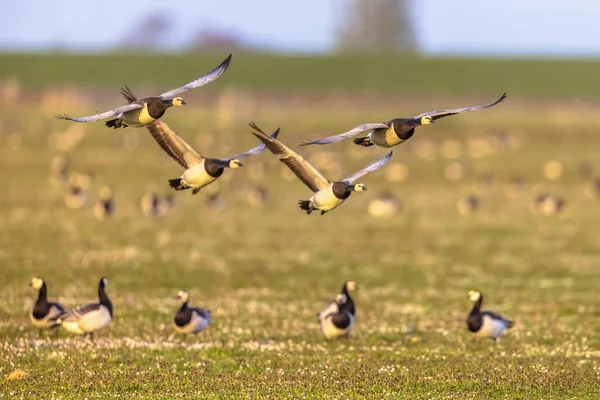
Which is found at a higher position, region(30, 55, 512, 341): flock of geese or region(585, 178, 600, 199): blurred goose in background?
region(585, 178, 600, 199): blurred goose in background

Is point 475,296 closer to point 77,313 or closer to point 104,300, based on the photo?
point 104,300

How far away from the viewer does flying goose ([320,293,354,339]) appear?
1973 centimetres

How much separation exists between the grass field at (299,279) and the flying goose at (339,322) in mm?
475

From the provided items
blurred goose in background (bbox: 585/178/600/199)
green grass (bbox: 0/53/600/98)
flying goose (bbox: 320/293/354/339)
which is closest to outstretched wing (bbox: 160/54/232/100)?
flying goose (bbox: 320/293/354/339)

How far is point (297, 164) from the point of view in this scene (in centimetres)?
1648

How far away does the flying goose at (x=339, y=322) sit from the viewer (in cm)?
1973

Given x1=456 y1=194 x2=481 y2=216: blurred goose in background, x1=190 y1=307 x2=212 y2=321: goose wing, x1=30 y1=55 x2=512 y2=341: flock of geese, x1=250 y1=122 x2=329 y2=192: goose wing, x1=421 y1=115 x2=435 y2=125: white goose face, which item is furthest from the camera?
x1=456 y1=194 x2=481 y2=216: blurred goose in background

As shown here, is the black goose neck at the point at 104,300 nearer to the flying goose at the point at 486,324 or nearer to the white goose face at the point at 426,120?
the flying goose at the point at 486,324

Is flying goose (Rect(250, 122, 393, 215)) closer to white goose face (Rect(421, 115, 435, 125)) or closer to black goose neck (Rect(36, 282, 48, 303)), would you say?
white goose face (Rect(421, 115, 435, 125))

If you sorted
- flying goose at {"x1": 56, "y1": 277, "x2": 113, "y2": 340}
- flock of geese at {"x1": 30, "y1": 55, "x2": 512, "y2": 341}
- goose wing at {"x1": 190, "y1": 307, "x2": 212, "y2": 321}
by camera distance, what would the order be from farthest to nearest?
goose wing at {"x1": 190, "y1": 307, "x2": 212, "y2": 321} → flying goose at {"x1": 56, "y1": 277, "x2": 113, "y2": 340} → flock of geese at {"x1": 30, "y1": 55, "x2": 512, "y2": 341}

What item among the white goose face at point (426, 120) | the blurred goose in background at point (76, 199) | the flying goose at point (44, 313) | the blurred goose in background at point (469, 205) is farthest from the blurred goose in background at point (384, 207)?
the white goose face at point (426, 120)

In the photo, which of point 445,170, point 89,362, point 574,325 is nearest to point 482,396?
point 89,362

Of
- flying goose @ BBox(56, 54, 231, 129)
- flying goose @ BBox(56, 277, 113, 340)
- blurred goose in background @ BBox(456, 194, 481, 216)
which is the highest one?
blurred goose in background @ BBox(456, 194, 481, 216)

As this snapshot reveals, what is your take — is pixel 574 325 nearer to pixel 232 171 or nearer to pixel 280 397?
pixel 280 397
